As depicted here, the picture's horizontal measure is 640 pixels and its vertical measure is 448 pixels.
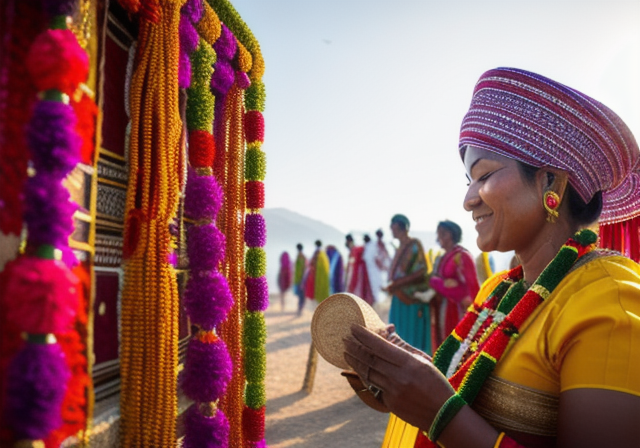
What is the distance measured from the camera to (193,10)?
61.6 inches

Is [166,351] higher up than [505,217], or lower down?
lower down

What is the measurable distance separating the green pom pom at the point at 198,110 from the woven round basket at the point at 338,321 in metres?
0.78

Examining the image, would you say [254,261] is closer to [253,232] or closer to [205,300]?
[253,232]

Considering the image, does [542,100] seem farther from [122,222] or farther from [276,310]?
[276,310]

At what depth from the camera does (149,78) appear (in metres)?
1.40

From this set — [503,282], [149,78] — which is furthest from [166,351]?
[503,282]

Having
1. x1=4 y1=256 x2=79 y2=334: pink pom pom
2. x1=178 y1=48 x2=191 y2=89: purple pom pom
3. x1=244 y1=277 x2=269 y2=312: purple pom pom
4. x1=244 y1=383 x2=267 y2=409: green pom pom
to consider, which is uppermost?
x1=178 y1=48 x2=191 y2=89: purple pom pom

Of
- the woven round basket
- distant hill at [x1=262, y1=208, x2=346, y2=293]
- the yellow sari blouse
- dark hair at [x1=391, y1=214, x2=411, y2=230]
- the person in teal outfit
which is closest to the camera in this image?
the yellow sari blouse

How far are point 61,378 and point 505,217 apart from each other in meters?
1.36

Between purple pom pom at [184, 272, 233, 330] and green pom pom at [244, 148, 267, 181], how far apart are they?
2.29 feet

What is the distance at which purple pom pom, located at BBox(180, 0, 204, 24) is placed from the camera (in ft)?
5.04

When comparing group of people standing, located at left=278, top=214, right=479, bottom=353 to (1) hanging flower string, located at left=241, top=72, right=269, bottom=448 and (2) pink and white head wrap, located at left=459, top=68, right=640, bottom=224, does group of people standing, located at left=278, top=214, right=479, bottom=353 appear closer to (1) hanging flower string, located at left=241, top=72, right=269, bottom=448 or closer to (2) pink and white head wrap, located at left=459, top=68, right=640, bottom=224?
(1) hanging flower string, located at left=241, top=72, right=269, bottom=448

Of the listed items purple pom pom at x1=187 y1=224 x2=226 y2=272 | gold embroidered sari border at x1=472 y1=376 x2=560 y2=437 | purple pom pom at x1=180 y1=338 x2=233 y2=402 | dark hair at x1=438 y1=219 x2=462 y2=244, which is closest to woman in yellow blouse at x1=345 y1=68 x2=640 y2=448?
gold embroidered sari border at x1=472 y1=376 x2=560 y2=437

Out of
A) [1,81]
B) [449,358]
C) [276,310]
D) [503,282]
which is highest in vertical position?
[1,81]
